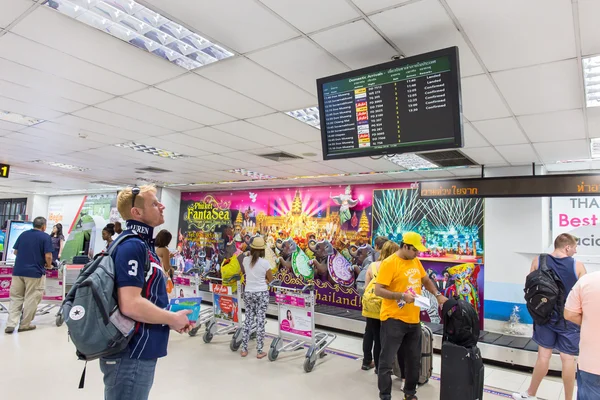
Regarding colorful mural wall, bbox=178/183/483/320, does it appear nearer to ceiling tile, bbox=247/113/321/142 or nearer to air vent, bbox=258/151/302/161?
air vent, bbox=258/151/302/161

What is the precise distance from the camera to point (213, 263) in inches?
434

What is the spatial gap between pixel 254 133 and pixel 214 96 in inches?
49.4

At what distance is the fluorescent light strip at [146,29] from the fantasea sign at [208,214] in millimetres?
7879

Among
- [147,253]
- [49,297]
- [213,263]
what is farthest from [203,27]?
[213,263]

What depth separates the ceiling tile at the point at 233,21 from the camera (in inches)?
91.5

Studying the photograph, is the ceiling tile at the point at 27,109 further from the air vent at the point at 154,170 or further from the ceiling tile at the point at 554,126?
the ceiling tile at the point at 554,126

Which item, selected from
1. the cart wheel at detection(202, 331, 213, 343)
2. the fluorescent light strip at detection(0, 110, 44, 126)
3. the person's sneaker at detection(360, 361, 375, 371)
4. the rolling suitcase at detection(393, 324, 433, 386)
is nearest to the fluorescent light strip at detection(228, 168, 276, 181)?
the cart wheel at detection(202, 331, 213, 343)

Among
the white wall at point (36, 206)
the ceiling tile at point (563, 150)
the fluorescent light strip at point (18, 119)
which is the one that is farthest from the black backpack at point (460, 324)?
the white wall at point (36, 206)

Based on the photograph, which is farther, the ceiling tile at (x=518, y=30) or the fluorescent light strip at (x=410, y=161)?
the fluorescent light strip at (x=410, y=161)

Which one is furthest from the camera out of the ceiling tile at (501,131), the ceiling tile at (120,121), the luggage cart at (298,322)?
the luggage cart at (298,322)

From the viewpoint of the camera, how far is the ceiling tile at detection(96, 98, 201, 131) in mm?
4164

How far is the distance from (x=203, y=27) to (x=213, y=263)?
358 inches

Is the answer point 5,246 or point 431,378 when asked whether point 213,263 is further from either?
point 431,378

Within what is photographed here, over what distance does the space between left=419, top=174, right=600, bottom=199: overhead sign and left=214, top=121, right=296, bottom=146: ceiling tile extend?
217cm
